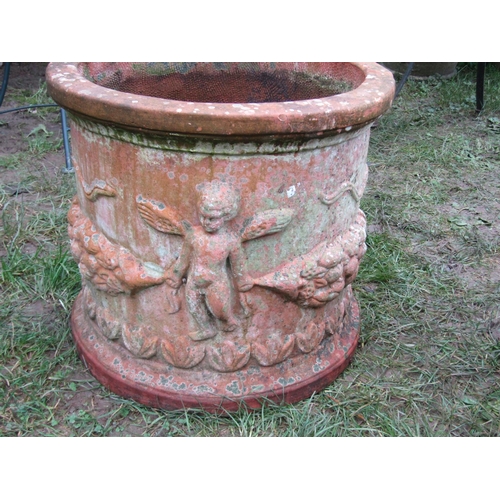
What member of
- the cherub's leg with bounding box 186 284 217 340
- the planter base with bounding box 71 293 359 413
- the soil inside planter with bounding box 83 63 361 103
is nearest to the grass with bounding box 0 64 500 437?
the planter base with bounding box 71 293 359 413

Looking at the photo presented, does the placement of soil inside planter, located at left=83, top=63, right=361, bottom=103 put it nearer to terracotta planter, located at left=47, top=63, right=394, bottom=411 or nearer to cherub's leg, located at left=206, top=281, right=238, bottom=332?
terracotta planter, located at left=47, top=63, right=394, bottom=411

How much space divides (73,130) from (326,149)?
838 mm

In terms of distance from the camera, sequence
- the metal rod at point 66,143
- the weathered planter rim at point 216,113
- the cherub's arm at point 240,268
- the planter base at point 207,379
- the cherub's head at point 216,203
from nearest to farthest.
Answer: the weathered planter rim at point 216,113 → the cherub's head at point 216,203 → the cherub's arm at point 240,268 → the planter base at point 207,379 → the metal rod at point 66,143

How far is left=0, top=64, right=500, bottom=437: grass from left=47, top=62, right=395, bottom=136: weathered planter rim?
0.98 metres

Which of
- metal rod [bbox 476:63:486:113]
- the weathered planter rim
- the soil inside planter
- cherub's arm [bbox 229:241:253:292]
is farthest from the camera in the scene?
metal rod [bbox 476:63:486:113]

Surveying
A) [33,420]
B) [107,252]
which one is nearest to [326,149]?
[107,252]

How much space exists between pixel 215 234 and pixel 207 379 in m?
0.56

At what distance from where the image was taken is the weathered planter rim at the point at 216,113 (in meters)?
1.46

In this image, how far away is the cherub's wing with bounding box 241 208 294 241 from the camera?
5.43 feet

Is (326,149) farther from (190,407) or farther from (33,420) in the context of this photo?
(33,420)

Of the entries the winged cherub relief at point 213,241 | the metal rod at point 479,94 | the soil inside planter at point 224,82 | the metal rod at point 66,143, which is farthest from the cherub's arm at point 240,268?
the metal rod at point 479,94

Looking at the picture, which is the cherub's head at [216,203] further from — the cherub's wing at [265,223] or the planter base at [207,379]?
the planter base at [207,379]

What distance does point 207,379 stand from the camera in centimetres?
191

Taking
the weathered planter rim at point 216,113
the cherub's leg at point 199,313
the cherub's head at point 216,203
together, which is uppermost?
the weathered planter rim at point 216,113
